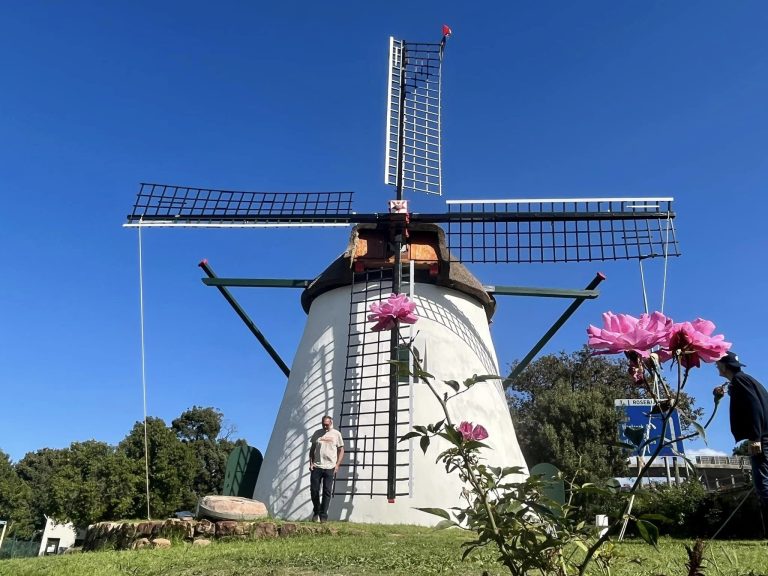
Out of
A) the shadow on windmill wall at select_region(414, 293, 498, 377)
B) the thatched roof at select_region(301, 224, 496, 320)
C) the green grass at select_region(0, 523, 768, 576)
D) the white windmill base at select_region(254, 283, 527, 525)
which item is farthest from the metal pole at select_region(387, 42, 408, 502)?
the green grass at select_region(0, 523, 768, 576)

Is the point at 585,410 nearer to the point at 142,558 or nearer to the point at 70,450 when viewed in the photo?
the point at 142,558

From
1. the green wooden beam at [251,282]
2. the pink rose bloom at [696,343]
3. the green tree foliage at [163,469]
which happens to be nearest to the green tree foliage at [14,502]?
the green tree foliage at [163,469]

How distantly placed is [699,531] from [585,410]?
1541 cm

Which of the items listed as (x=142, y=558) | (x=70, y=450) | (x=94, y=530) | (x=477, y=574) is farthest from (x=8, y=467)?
(x=477, y=574)

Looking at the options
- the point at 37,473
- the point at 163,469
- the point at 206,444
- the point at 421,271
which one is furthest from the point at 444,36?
the point at 37,473

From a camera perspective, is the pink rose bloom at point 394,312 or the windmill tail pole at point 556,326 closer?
the pink rose bloom at point 394,312

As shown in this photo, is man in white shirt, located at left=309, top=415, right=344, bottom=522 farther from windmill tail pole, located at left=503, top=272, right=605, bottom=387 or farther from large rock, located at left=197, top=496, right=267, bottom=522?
windmill tail pole, located at left=503, top=272, right=605, bottom=387

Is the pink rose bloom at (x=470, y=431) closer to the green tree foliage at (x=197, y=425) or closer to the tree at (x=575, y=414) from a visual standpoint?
the tree at (x=575, y=414)

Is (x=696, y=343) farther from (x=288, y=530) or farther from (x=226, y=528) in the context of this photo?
(x=226, y=528)

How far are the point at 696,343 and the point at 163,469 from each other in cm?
3038

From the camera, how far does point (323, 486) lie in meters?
7.55

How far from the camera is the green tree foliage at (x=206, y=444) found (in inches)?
1431

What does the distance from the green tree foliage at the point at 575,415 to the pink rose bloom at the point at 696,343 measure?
19.0 metres

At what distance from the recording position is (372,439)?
8.59 metres
